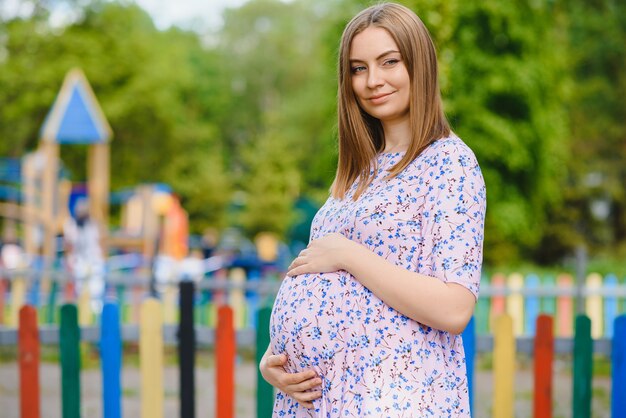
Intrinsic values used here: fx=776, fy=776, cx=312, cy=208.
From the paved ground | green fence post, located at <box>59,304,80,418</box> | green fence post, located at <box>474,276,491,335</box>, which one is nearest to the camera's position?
green fence post, located at <box>59,304,80,418</box>

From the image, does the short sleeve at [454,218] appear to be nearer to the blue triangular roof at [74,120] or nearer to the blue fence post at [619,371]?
the blue fence post at [619,371]

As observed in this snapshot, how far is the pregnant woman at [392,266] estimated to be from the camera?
1675 mm

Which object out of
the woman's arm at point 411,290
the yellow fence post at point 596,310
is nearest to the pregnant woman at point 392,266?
the woman's arm at point 411,290

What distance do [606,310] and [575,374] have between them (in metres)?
5.17

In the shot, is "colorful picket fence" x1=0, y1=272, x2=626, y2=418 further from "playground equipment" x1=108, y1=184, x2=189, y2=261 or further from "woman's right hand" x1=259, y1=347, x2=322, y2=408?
"playground equipment" x1=108, y1=184, x2=189, y2=261

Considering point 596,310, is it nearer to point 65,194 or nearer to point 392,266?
point 392,266

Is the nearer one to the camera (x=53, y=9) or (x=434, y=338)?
(x=434, y=338)

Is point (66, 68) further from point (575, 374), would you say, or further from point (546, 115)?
point (575, 374)

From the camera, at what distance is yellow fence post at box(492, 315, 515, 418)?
136 inches

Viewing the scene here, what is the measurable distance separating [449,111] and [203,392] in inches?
142

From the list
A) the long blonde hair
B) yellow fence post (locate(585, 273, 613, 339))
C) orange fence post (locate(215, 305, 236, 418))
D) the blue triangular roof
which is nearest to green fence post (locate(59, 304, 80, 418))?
orange fence post (locate(215, 305, 236, 418))

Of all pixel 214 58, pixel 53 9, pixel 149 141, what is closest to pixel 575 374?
pixel 53 9

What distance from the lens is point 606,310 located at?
8109 mm

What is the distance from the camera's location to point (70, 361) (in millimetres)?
3506
